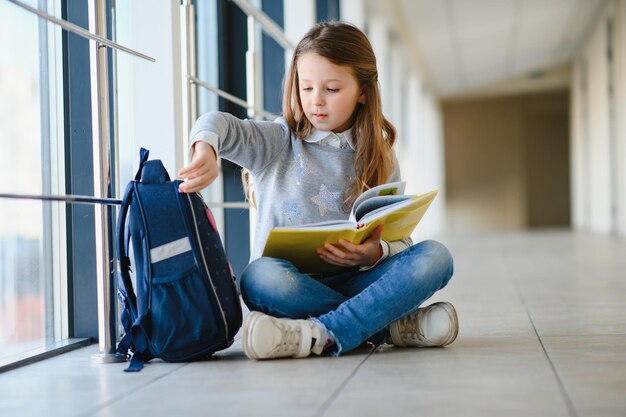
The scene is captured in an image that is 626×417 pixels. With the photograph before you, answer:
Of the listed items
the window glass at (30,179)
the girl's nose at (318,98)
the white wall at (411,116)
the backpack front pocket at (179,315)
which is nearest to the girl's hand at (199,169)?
the backpack front pocket at (179,315)

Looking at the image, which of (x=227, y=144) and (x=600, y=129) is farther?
(x=600, y=129)

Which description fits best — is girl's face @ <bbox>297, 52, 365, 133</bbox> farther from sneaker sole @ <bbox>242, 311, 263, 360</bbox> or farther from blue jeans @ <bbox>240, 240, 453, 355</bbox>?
sneaker sole @ <bbox>242, 311, 263, 360</bbox>

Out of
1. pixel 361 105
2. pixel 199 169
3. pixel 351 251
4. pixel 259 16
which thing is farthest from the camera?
pixel 259 16

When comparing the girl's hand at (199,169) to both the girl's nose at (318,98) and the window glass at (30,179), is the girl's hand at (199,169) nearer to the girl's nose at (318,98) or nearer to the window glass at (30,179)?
the girl's nose at (318,98)

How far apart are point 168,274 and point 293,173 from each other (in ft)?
1.09

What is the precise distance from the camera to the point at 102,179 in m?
1.40

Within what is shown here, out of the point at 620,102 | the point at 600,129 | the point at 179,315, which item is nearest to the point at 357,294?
the point at 179,315

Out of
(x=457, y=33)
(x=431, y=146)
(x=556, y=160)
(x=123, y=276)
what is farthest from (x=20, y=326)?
(x=556, y=160)

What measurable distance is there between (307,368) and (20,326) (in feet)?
1.97

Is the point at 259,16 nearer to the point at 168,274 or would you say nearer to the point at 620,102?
the point at 168,274

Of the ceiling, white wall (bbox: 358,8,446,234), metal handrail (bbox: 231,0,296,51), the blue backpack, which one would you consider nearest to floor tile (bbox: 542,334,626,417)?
the blue backpack

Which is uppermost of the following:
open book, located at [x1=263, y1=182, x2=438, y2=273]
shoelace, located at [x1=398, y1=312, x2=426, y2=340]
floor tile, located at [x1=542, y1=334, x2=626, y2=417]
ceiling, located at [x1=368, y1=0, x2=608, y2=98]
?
ceiling, located at [x1=368, y1=0, x2=608, y2=98]

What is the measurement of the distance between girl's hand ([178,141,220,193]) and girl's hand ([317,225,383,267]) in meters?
0.24

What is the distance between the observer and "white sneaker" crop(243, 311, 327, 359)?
1.34 m
